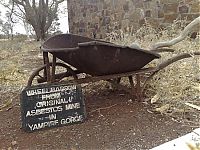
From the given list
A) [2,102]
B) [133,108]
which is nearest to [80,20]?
[2,102]

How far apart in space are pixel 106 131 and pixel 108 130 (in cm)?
2

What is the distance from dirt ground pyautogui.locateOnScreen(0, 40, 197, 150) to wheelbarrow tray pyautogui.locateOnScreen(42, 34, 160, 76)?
40 centimetres

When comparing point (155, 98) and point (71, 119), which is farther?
point (155, 98)

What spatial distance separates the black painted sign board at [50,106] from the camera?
313 cm

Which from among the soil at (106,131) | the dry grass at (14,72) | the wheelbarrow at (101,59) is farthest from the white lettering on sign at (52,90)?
the dry grass at (14,72)

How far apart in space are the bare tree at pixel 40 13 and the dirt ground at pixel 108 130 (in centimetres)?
889

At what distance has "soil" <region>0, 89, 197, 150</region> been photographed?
2.87 metres

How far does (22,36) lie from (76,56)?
37.9ft

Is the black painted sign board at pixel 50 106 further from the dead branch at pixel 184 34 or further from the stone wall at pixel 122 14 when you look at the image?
the stone wall at pixel 122 14

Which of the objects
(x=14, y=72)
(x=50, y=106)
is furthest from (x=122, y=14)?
(x=50, y=106)

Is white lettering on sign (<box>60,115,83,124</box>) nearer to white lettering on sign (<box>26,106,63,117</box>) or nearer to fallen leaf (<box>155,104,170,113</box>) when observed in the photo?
white lettering on sign (<box>26,106,63,117</box>)

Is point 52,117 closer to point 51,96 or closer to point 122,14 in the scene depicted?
point 51,96

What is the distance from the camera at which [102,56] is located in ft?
10.9

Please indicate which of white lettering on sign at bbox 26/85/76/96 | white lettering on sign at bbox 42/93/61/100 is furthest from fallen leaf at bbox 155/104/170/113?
white lettering on sign at bbox 42/93/61/100
